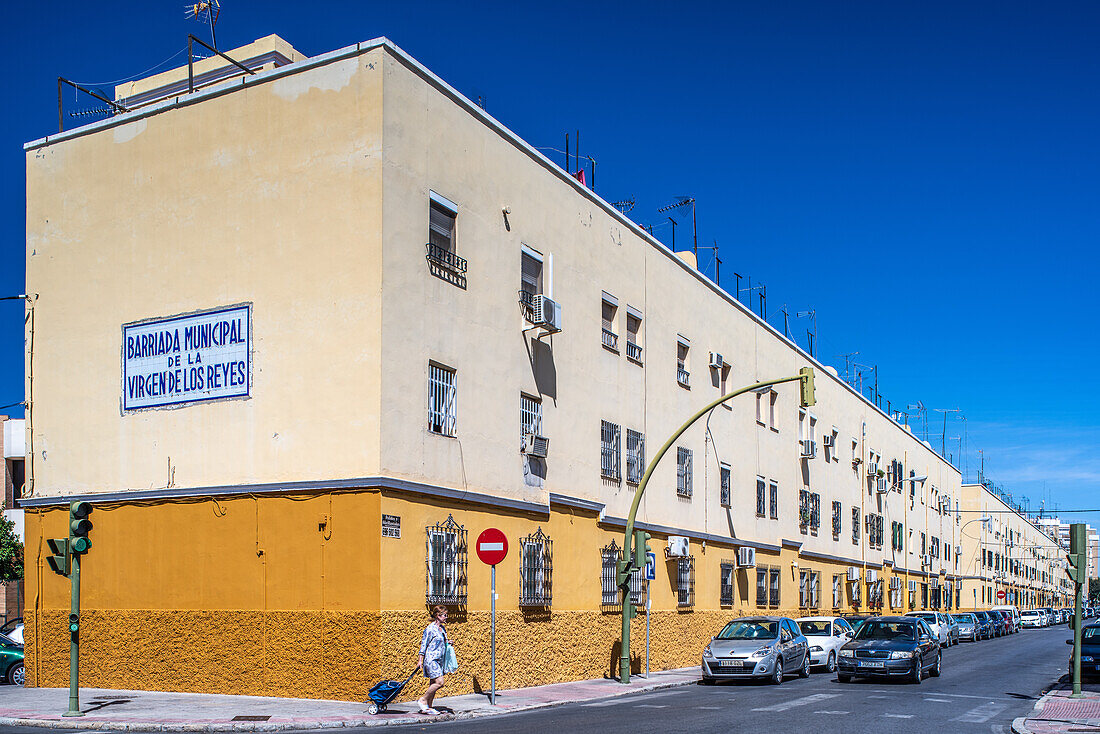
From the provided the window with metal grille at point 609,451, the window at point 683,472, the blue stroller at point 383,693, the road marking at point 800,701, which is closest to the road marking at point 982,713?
the road marking at point 800,701

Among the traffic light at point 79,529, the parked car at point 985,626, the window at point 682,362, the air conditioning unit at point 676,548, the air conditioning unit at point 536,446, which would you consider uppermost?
the window at point 682,362

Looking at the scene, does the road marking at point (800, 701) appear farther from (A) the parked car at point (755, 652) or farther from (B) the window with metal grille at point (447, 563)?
(B) the window with metal grille at point (447, 563)

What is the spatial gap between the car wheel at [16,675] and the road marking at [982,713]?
17609 millimetres

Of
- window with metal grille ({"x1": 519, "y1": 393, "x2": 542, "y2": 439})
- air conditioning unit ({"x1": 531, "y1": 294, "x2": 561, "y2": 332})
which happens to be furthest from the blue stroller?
air conditioning unit ({"x1": 531, "y1": 294, "x2": 561, "y2": 332})

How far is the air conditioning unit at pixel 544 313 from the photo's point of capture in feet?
73.9

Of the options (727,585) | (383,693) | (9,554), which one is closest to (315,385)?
(383,693)

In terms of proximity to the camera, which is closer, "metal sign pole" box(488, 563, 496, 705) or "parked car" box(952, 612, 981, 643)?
"metal sign pole" box(488, 563, 496, 705)

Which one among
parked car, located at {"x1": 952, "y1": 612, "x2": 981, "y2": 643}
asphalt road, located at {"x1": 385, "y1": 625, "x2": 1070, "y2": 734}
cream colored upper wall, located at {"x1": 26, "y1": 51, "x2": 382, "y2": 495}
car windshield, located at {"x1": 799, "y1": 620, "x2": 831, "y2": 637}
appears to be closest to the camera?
asphalt road, located at {"x1": 385, "y1": 625, "x2": 1070, "y2": 734}

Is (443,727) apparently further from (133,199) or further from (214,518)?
(133,199)

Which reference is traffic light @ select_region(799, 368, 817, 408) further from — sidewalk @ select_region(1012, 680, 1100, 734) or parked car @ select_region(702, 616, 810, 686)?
sidewalk @ select_region(1012, 680, 1100, 734)

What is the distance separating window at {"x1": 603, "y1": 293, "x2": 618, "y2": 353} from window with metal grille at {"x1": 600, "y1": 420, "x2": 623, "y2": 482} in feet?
6.35

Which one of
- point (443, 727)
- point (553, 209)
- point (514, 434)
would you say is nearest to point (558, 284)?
point (553, 209)

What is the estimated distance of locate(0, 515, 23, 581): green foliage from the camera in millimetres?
38938

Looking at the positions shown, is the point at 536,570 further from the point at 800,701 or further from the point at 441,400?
the point at 800,701
